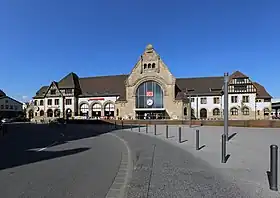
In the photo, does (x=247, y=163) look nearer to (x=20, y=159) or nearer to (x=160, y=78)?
(x=20, y=159)

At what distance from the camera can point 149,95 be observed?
221ft

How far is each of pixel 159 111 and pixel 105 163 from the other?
188ft

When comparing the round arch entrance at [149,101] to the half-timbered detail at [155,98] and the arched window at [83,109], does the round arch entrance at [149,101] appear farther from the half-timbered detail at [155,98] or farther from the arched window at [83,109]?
the arched window at [83,109]

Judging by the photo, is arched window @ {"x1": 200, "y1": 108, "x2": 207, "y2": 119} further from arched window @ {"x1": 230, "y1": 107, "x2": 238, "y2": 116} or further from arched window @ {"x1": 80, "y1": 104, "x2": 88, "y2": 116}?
arched window @ {"x1": 80, "y1": 104, "x2": 88, "y2": 116}

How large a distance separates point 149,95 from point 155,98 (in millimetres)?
1788

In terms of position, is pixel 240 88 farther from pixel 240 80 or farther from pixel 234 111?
pixel 234 111

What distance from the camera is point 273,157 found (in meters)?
6.18

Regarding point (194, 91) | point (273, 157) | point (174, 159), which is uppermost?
point (194, 91)

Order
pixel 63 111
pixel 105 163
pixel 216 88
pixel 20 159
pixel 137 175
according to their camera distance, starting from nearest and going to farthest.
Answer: pixel 137 175, pixel 105 163, pixel 20 159, pixel 216 88, pixel 63 111

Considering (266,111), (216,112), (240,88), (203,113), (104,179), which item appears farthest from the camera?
(203,113)

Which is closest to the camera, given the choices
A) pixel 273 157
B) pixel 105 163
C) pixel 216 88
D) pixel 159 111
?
pixel 273 157

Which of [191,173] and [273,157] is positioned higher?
[273,157]

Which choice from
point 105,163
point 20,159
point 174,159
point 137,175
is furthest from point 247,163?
point 20,159

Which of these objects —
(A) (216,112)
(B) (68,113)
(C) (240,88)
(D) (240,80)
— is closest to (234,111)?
(A) (216,112)
